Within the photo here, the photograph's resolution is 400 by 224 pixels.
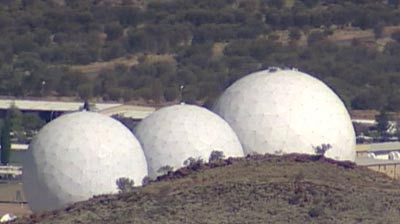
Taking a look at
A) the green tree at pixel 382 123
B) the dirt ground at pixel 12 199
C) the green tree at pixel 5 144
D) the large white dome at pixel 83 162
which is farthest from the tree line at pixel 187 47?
Answer: the large white dome at pixel 83 162

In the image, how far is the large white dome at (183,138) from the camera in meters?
43.1

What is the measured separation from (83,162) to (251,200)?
814 centimetres

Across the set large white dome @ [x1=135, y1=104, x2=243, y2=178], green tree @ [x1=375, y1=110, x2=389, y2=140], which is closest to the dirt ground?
large white dome @ [x1=135, y1=104, x2=243, y2=178]

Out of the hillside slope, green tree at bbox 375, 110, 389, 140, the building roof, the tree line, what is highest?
the tree line

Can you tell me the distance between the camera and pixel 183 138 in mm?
43250

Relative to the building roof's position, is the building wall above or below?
below

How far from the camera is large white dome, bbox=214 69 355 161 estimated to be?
1772 inches

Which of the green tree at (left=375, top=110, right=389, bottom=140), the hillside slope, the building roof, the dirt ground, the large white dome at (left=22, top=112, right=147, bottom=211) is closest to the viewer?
the hillside slope

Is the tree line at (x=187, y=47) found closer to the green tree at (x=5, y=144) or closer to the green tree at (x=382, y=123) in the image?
the green tree at (x=382, y=123)

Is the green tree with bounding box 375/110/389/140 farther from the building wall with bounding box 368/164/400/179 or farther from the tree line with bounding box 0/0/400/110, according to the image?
the building wall with bounding box 368/164/400/179

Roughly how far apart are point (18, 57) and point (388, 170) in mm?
46022

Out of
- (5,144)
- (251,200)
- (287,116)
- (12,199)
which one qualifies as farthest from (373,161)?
(251,200)

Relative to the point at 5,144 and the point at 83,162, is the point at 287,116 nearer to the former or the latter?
the point at 83,162

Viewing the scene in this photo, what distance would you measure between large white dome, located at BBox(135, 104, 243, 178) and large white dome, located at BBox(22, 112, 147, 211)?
0.61 metres
